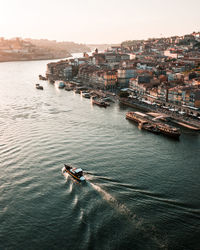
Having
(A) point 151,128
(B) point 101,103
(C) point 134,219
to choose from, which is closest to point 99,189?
(C) point 134,219

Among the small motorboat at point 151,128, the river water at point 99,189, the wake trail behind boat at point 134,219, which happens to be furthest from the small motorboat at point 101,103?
the wake trail behind boat at point 134,219

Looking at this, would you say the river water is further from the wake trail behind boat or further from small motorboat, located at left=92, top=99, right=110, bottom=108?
small motorboat, located at left=92, top=99, right=110, bottom=108

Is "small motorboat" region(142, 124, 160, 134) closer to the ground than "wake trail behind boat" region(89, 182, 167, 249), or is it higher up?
higher up

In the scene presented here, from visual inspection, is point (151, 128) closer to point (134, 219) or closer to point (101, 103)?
point (101, 103)

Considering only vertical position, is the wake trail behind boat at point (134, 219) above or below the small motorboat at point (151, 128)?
below

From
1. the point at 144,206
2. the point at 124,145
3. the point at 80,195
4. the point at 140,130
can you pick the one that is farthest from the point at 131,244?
the point at 140,130

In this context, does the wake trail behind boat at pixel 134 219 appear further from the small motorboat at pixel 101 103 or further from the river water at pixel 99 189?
the small motorboat at pixel 101 103

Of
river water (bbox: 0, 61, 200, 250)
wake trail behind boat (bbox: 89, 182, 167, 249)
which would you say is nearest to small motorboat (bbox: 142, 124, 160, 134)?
river water (bbox: 0, 61, 200, 250)

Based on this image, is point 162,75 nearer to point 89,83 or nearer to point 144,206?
point 89,83
